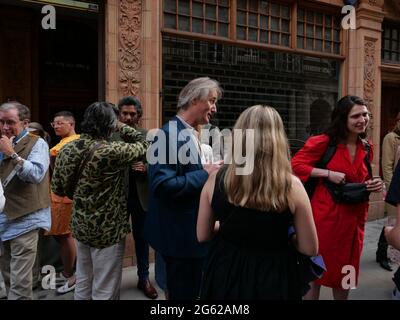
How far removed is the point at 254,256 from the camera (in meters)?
1.83

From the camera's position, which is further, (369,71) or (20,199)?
(369,71)

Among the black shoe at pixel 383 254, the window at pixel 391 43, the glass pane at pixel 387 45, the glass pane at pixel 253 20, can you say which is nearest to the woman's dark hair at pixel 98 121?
the black shoe at pixel 383 254

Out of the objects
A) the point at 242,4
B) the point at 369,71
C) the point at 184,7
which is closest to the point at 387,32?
the point at 369,71

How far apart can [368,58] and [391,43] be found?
1146mm

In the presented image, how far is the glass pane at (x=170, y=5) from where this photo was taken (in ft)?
16.2

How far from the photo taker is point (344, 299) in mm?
3070

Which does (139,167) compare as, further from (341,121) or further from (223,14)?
(223,14)

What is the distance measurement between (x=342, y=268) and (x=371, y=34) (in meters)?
5.19

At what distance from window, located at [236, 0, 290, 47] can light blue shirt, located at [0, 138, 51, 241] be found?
3.62m

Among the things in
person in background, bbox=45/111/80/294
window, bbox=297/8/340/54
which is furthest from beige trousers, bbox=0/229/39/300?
window, bbox=297/8/340/54

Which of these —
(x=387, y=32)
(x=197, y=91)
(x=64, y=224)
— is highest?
(x=387, y=32)

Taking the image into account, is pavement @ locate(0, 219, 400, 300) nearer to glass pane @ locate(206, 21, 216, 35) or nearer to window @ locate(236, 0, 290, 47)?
glass pane @ locate(206, 21, 216, 35)

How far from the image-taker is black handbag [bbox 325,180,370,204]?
2.89 meters

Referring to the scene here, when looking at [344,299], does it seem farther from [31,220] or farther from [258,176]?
[31,220]
